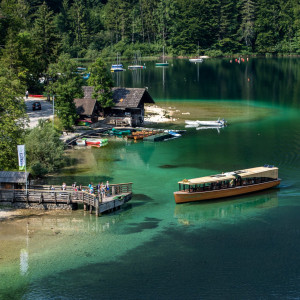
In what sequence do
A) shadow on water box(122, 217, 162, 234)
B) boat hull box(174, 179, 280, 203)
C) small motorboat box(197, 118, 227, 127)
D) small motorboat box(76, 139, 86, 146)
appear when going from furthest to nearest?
small motorboat box(197, 118, 227, 127)
small motorboat box(76, 139, 86, 146)
boat hull box(174, 179, 280, 203)
shadow on water box(122, 217, 162, 234)

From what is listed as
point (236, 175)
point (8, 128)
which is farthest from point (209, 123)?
point (8, 128)

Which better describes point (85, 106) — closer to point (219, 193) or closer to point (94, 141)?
point (94, 141)

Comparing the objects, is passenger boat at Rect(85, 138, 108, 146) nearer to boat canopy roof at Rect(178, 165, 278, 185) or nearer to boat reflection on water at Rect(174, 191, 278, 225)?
boat canopy roof at Rect(178, 165, 278, 185)

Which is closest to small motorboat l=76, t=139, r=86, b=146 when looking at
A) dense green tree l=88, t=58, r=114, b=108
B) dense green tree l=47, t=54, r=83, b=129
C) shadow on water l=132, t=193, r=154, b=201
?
dense green tree l=47, t=54, r=83, b=129

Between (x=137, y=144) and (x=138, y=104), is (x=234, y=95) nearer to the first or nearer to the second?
(x=138, y=104)

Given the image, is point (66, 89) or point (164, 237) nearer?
point (164, 237)
